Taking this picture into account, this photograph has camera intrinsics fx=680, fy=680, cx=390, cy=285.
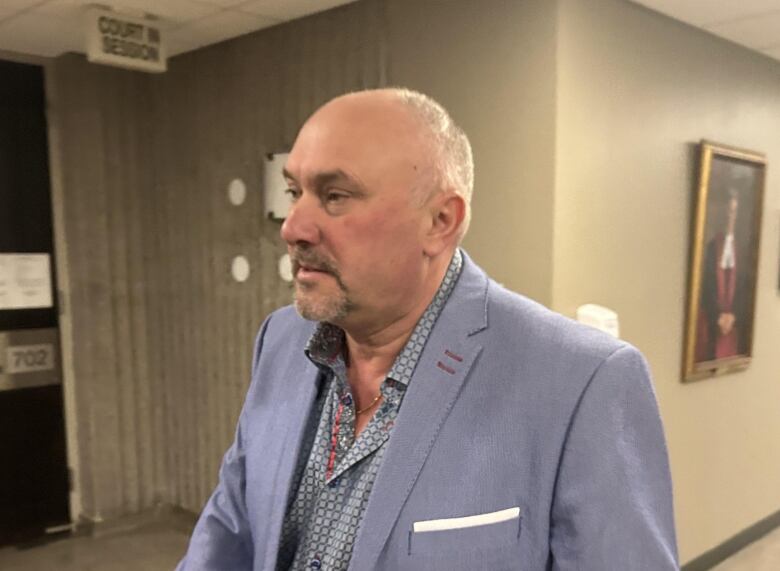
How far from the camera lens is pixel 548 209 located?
7.48 feet

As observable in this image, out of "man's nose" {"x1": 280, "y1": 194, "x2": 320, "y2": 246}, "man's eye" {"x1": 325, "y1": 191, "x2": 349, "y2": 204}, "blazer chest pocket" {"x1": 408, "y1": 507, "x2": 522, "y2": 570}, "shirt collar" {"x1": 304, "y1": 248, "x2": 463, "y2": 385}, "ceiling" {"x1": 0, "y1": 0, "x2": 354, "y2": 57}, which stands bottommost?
"blazer chest pocket" {"x1": 408, "y1": 507, "x2": 522, "y2": 570}

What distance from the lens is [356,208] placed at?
1.10 m

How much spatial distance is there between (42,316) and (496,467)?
3182mm

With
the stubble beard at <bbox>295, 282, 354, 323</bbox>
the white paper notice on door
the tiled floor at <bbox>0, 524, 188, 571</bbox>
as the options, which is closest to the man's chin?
the stubble beard at <bbox>295, 282, 354, 323</bbox>

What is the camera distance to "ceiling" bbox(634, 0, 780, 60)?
2523 mm

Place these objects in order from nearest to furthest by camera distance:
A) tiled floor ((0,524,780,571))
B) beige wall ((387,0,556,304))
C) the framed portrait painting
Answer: beige wall ((387,0,556,304)) → the framed portrait painting → tiled floor ((0,524,780,571))

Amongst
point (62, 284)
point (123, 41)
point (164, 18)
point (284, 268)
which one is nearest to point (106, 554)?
point (62, 284)

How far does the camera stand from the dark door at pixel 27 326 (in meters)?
3.39

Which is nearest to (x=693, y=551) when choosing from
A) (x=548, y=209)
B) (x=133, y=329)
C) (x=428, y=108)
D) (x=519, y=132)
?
(x=548, y=209)

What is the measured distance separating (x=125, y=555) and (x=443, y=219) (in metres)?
3.06

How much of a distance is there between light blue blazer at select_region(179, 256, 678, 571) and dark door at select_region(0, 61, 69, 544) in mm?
3011

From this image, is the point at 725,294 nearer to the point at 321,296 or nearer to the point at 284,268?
the point at 284,268

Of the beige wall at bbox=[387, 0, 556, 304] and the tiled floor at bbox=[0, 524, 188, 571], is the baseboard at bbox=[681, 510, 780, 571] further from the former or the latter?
the tiled floor at bbox=[0, 524, 188, 571]

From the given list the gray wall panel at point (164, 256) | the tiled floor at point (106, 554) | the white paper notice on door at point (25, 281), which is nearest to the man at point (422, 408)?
the gray wall panel at point (164, 256)
